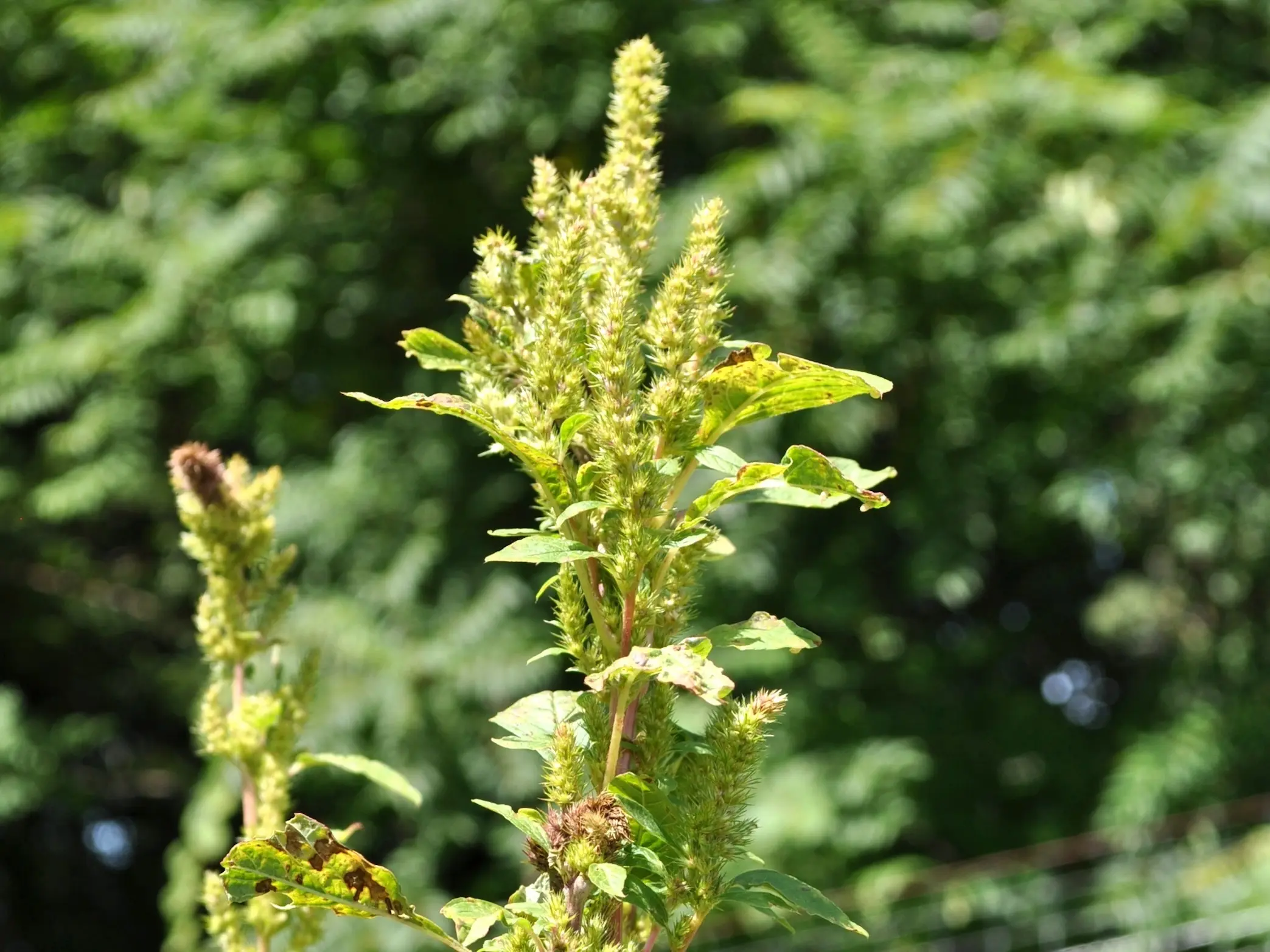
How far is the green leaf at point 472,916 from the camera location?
51 centimetres

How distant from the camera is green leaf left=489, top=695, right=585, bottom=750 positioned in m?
0.51

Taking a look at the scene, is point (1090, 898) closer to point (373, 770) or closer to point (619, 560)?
point (373, 770)

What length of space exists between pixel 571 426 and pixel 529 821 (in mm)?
149

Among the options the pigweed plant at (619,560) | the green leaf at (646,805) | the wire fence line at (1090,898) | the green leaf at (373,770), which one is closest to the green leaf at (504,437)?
the pigweed plant at (619,560)

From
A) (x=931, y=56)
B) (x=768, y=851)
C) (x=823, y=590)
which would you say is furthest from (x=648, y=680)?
(x=931, y=56)

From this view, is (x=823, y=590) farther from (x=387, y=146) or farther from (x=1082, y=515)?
(x=387, y=146)

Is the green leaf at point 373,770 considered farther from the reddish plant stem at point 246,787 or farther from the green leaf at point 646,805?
the green leaf at point 646,805

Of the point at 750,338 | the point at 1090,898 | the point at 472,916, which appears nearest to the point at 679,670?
the point at 472,916

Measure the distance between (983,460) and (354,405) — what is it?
5.77 ft

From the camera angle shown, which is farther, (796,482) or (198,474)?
(198,474)

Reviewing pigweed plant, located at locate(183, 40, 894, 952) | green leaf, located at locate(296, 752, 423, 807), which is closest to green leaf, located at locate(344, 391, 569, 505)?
pigweed plant, located at locate(183, 40, 894, 952)

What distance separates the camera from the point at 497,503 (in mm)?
3383

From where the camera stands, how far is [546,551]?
473 millimetres

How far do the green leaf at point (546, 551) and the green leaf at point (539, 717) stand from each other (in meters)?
0.05
